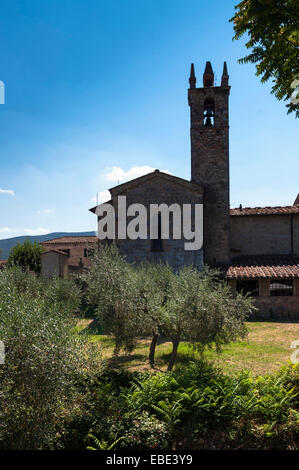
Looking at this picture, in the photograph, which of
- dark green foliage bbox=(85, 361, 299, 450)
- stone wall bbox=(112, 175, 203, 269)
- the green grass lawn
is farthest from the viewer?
stone wall bbox=(112, 175, 203, 269)

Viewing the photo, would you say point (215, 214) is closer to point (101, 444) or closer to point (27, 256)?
point (101, 444)

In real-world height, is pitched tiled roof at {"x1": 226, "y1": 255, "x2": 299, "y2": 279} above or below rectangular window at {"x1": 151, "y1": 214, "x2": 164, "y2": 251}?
below

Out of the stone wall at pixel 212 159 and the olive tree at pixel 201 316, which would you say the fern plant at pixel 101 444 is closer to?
the olive tree at pixel 201 316

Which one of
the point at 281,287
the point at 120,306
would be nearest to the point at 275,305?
the point at 281,287

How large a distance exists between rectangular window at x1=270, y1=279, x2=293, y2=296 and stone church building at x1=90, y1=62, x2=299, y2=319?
0.30 m

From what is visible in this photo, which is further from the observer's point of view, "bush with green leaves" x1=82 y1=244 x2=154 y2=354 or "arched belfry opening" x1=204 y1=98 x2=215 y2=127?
"arched belfry opening" x1=204 y1=98 x2=215 y2=127

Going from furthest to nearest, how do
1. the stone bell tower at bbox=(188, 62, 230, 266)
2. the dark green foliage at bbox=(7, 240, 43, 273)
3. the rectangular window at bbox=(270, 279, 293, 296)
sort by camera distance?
the dark green foliage at bbox=(7, 240, 43, 273) → the stone bell tower at bbox=(188, 62, 230, 266) → the rectangular window at bbox=(270, 279, 293, 296)

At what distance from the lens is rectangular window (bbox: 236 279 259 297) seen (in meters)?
19.6

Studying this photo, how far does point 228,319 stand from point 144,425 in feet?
14.2

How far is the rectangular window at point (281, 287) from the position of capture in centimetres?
1933

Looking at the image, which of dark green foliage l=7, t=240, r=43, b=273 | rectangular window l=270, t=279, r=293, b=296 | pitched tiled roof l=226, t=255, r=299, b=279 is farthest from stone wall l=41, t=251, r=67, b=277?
rectangular window l=270, t=279, r=293, b=296

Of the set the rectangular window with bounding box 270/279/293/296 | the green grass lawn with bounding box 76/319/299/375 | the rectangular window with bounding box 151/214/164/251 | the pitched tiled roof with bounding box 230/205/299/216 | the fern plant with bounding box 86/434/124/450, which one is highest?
the pitched tiled roof with bounding box 230/205/299/216

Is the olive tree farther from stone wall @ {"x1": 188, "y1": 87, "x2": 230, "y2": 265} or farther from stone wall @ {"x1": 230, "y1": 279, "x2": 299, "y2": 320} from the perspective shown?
stone wall @ {"x1": 188, "y1": 87, "x2": 230, "y2": 265}
